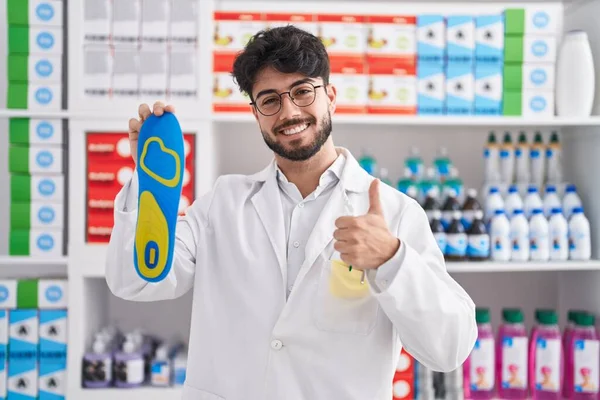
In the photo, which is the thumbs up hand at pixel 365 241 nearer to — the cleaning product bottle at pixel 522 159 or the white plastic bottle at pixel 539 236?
the white plastic bottle at pixel 539 236

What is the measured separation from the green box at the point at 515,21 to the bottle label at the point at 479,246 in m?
0.74

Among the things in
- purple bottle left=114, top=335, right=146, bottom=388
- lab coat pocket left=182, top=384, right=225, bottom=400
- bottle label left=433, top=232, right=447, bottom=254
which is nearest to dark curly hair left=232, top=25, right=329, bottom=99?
lab coat pocket left=182, top=384, right=225, bottom=400

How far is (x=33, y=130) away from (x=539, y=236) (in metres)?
1.84

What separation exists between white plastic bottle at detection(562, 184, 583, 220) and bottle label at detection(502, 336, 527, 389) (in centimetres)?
51

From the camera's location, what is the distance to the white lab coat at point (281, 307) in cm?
129

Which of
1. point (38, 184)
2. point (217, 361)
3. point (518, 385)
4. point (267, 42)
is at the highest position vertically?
point (267, 42)

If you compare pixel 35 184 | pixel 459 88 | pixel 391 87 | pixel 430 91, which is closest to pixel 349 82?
pixel 391 87

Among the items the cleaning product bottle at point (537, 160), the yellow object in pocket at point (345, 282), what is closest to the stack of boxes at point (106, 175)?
the yellow object in pocket at point (345, 282)

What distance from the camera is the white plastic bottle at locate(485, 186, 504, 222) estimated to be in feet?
7.40

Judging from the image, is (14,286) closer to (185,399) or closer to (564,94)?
(185,399)

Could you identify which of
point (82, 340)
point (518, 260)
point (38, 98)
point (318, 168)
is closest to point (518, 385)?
point (518, 260)

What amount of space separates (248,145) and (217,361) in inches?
49.3

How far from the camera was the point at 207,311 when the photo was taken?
4.75 ft

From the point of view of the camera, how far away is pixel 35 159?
2143 mm
